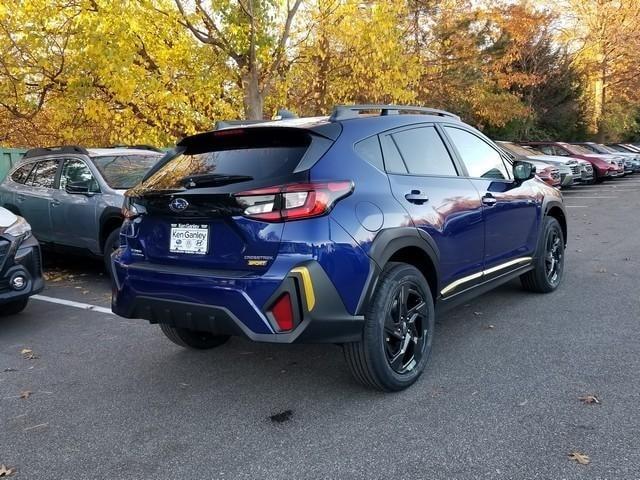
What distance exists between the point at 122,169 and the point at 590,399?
5887 millimetres

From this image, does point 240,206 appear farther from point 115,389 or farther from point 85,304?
point 85,304

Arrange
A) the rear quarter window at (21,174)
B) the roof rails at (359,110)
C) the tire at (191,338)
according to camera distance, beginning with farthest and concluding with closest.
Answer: the rear quarter window at (21,174) → the tire at (191,338) → the roof rails at (359,110)

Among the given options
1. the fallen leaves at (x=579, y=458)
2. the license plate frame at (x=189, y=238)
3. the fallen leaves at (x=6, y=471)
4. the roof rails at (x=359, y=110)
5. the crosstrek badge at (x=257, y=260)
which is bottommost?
the fallen leaves at (x=6, y=471)

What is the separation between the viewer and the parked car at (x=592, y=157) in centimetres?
2011

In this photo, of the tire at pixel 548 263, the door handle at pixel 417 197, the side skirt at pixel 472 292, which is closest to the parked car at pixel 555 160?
the tire at pixel 548 263

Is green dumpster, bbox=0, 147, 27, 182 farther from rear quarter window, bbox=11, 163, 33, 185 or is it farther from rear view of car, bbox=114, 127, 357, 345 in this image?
rear view of car, bbox=114, 127, 357, 345

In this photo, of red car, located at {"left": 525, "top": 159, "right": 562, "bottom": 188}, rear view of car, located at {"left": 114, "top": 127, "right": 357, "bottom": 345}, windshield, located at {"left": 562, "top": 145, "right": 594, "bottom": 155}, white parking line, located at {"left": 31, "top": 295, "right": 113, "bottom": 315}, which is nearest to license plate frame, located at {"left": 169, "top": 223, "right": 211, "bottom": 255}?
rear view of car, located at {"left": 114, "top": 127, "right": 357, "bottom": 345}

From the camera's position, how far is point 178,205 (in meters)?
3.43

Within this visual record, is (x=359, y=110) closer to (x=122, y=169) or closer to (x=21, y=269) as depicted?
(x=21, y=269)

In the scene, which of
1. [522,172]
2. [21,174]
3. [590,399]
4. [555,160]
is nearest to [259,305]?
[590,399]

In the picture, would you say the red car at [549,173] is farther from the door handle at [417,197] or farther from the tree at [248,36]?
the door handle at [417,197]

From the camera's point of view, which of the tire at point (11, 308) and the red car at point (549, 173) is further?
the red car at point (549, 173)

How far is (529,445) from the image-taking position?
116 inches

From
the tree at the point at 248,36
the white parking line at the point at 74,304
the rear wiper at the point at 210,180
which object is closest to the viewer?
the rear wiper at the point at 210,180
